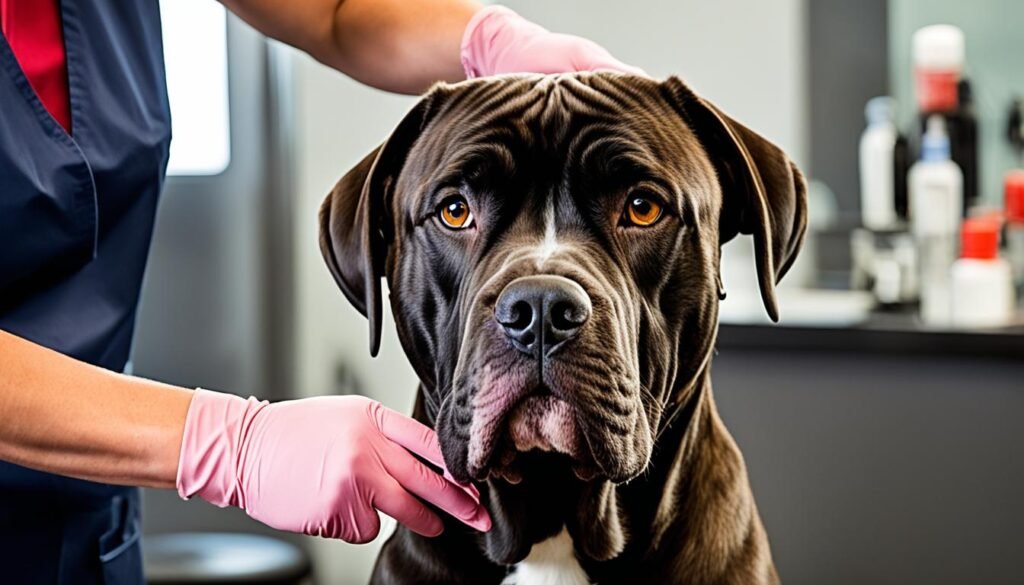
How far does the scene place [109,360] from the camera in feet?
4.73

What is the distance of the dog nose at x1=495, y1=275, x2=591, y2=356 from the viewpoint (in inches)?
41.9

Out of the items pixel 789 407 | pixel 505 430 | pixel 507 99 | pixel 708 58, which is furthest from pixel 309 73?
pixel 505 430

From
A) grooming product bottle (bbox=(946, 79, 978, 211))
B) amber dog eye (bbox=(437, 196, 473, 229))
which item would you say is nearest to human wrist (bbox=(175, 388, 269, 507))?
amber dog eye (bbox=(437, 196, 473, 229))

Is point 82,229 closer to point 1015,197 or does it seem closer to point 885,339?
point 885,339

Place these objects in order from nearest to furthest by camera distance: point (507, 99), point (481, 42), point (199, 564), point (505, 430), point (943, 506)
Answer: point (505, 430) → point (507, 99) → point (481, 42) → point (943, 506) → point (199, 564)

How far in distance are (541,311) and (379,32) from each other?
61 centimetres

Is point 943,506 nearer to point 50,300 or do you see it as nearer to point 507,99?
point 507,99

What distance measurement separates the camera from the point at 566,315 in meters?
1.07

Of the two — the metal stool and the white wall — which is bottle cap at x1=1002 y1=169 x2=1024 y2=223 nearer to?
the white wall

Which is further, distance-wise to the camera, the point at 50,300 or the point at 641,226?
the point at 50,300

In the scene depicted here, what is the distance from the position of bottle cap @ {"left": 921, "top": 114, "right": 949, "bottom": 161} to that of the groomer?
3.85ft

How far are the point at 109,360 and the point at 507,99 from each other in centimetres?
53

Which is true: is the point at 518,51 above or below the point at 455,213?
above

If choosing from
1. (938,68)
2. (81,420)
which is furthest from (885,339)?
(81,420)
